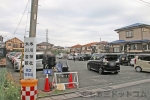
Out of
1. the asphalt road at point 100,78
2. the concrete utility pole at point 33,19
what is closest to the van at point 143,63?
the asphalt road at point 100,78

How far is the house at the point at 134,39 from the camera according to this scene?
91.1ft

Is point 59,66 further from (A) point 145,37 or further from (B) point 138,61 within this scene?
(A) point 145,37

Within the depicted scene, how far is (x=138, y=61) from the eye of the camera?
1312 cm

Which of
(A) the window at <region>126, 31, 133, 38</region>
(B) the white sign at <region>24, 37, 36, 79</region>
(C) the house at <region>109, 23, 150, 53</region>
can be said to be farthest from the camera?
(A) the window at <region>126, 31, 133, 38</region>

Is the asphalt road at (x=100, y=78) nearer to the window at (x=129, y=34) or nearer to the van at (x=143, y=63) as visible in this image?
the van at (x=143, y=63)

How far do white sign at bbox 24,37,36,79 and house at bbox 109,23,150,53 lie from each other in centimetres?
2639

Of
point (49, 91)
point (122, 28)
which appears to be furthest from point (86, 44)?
point (49, 91)

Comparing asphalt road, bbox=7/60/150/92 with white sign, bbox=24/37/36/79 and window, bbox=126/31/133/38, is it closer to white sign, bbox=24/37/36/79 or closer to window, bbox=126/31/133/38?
white sign, bbox=24/37/36/79

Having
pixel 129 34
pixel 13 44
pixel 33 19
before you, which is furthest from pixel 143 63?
pixel 13 44

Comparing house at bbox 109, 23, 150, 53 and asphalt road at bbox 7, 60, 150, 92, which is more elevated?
house at bbox 109, 23, 150, 53

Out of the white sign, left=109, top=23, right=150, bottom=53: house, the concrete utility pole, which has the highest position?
Result: left=109, top=23, right=150, bottom=53: house

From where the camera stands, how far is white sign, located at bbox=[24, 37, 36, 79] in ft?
13.9

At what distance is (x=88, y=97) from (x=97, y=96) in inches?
15.1

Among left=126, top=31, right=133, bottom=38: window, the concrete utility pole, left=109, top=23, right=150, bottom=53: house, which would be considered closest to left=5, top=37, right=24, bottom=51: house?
left=109, top=23, right=150, bottom=53: house
